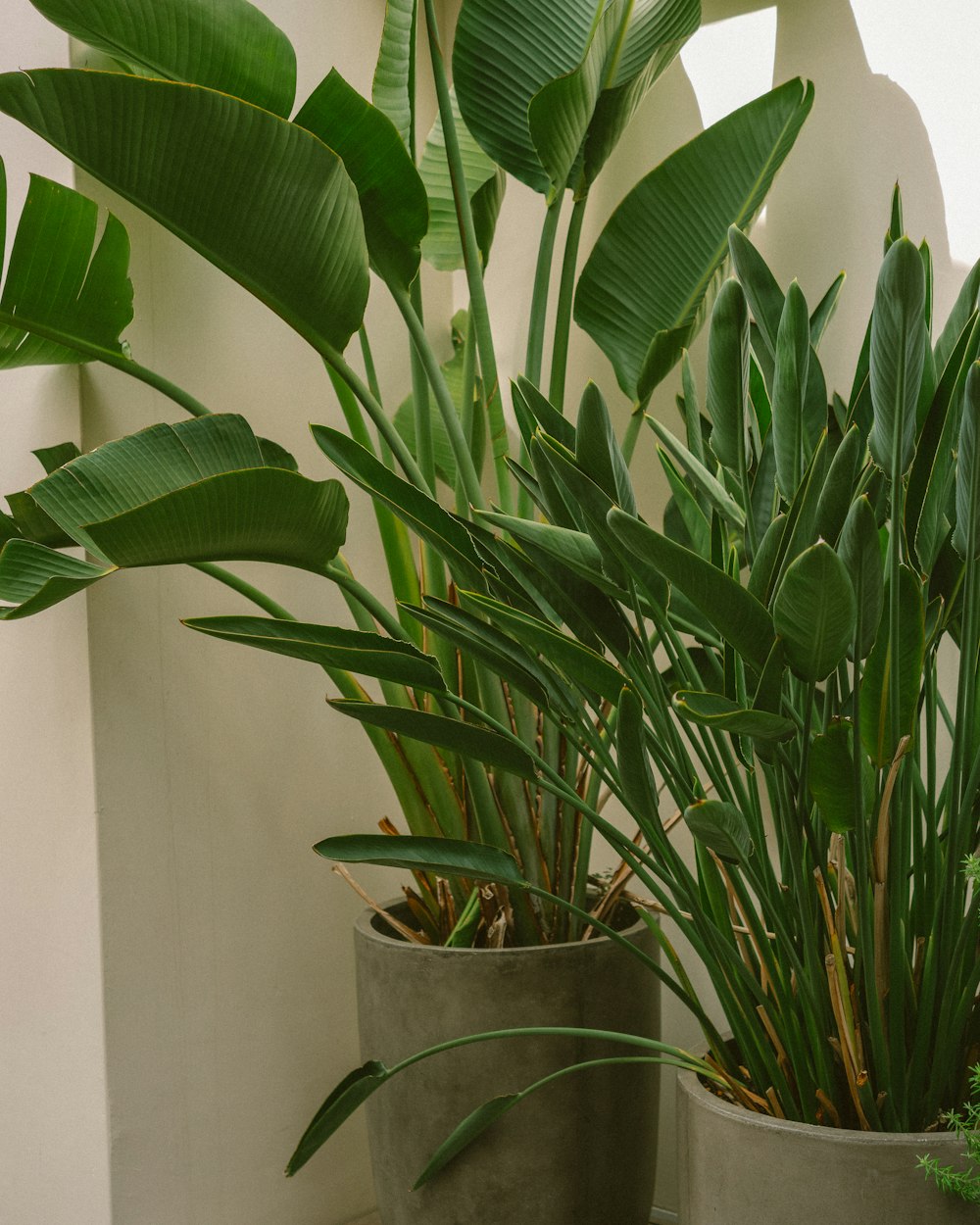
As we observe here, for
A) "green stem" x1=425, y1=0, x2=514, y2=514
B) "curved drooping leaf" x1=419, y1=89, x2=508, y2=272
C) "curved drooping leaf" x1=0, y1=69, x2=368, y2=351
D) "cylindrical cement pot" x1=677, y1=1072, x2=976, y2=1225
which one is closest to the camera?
"cylindrical cement pot" x1=677, y1=1072, x2=976, y2=1225

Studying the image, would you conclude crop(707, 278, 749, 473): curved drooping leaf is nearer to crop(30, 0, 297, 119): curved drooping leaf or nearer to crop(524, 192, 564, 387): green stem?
crop(524, 192, 564, 387): green stem

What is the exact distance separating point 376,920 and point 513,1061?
25cm

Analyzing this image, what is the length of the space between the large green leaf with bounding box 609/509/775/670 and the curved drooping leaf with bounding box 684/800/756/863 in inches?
3.5

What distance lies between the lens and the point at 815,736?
2.22 ft

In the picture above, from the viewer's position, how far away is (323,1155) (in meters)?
1.29

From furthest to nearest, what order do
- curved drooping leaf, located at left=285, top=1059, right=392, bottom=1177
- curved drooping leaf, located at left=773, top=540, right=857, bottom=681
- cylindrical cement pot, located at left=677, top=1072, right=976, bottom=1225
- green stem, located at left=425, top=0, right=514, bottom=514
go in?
green stem, located at left=425, top=0, right=514, bottom=514 → curved drooping leaf, located at left=285, top=1059, right=392, bottom=1177 → cylindrical cement pot, located at left=677, top=1072, right=976, bottom=1225 → curved drooping leaf, located at left=773, top=540, right=857, bottom=681

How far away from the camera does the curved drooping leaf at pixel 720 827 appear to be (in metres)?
0.65

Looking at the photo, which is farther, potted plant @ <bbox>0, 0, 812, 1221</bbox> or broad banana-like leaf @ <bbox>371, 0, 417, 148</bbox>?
broad banana-like leaf @ <bbox>371, 0, 417, 148</bbox>

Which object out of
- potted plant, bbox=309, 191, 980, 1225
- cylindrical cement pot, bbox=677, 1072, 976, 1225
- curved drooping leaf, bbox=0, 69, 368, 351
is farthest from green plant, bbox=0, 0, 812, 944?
cylindrical cement pot, bbox=677, 1072, 976, 1225

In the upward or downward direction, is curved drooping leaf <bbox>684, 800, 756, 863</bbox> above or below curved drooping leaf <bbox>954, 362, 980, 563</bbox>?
below

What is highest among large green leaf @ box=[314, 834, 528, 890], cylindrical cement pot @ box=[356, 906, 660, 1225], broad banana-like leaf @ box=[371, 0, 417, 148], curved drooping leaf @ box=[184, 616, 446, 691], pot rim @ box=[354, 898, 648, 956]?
broad banana-like leaf @ box=[371, 0, 417, 148]

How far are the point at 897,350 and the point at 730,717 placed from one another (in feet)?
0.76

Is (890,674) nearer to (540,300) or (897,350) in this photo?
(897,350)

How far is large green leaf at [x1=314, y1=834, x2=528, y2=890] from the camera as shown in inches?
32.9
